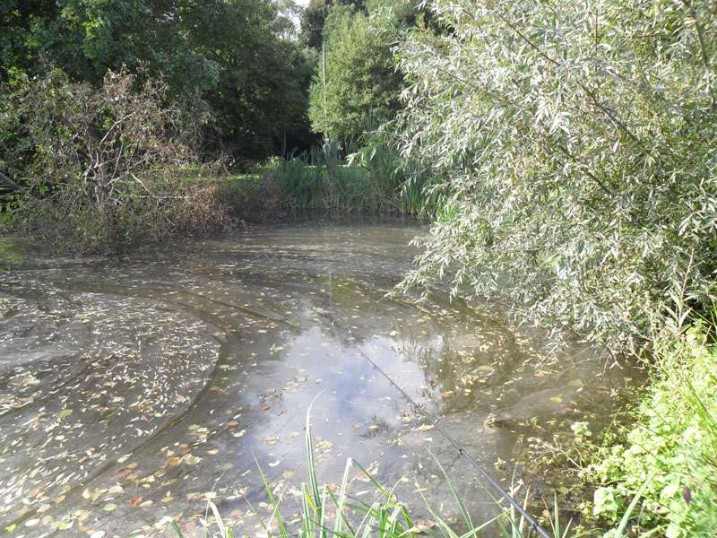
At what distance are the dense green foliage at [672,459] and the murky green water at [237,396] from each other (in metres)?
0.59

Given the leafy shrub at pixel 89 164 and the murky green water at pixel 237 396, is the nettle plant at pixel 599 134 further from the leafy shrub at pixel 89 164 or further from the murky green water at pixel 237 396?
the leafy shrub at pixel 89 164

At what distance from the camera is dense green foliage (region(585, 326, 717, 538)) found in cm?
222

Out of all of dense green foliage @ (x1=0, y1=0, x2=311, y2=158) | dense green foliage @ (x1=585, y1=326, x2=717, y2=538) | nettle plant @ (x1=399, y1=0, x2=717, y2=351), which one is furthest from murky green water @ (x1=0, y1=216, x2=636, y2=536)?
dense green foliage @ (x1=0, y1=0, x2=311, y2=158)

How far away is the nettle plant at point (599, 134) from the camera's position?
3.21 m

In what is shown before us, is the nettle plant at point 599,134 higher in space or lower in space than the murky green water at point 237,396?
higher

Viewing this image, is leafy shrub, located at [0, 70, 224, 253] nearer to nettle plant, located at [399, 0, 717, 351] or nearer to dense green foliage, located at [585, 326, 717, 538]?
nettle plant, located at [399, 0, 717, 351]

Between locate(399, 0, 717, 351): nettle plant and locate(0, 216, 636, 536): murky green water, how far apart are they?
38.0 inches

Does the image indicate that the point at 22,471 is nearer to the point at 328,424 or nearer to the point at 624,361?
the point at 328,424

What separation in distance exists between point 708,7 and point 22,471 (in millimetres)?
3977

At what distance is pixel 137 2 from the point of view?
12.3m

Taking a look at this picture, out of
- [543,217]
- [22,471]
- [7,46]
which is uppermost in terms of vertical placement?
[7,46]

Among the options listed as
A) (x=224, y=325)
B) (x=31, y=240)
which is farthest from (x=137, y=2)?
(x=224, y=325)

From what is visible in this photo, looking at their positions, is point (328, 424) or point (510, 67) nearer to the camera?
point (510, 67)

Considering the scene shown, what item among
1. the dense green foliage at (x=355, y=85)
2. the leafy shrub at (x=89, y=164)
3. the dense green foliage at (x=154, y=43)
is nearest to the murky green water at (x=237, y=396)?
the leafy shrub at (x=89, y=164)
